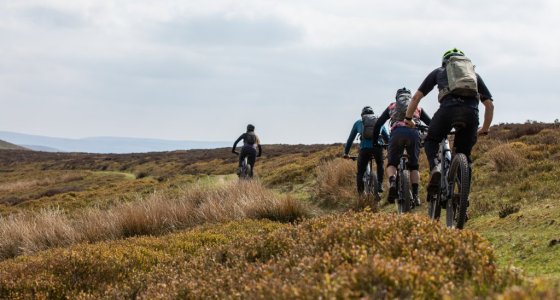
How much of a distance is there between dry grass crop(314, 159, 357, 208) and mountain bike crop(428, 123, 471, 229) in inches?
218

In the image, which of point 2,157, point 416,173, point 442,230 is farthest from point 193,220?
point 2,157

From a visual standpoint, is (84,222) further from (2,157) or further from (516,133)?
(2,157)

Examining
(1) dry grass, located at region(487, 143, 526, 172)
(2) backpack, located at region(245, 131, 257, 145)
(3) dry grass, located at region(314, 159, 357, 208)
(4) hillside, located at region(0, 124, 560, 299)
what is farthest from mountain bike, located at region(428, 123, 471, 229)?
(2) backpack, located at region(245, 131, 257, 145)

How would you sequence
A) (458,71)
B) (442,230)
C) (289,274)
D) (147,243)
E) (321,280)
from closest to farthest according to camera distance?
(321,280)
(289,274)
(442,230)
(458,71)
(147,243)

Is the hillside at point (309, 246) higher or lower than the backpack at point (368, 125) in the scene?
lower

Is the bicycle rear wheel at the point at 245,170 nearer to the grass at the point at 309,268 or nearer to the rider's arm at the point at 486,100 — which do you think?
the grass at the point at 309,268

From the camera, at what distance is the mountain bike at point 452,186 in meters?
5.76

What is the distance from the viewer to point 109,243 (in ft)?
30.1

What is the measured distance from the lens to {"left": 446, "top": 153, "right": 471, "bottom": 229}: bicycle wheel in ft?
18.8

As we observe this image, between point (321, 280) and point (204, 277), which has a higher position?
point (321, 280)

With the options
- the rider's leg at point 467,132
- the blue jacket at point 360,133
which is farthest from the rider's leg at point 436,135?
the blue jacket at point 360,133

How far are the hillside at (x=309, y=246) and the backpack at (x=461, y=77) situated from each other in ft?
5.35

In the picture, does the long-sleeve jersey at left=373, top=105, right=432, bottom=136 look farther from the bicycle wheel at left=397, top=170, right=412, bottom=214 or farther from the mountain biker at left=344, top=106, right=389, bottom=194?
the mountain biker at left=344, top=106, right=389, bottom=194

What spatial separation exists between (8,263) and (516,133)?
18944mm
